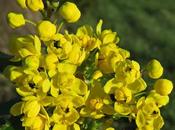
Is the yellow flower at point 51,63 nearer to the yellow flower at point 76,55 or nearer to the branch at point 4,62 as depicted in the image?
the yellow flower at point 76,55

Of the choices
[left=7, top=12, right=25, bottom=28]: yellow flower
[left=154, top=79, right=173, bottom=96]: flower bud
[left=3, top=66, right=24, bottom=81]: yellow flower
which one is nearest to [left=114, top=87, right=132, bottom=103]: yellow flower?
[left=154, top=79, right=173, bottom=96]: flower bud

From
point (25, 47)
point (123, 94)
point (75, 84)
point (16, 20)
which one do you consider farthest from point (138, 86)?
point (16, 20)

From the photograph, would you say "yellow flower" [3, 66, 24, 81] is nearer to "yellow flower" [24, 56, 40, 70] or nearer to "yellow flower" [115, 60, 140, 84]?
"yellow flower" [24, 56, 40, 70]

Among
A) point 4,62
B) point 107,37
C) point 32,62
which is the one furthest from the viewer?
point 4,62

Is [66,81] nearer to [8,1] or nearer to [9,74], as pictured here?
[9,74]

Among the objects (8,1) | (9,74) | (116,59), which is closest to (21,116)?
(9,74)

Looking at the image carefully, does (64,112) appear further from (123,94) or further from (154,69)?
(154,69)

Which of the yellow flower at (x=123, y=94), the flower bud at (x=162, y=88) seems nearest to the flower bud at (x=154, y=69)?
the flower bud at (x=162, y=88)
